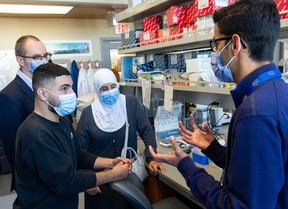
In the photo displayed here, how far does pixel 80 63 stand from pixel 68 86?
3.11 metres

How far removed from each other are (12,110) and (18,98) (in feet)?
0.28

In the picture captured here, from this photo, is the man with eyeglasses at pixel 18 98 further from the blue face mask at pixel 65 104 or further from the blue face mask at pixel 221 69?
the blue face mask at pixel 221 69

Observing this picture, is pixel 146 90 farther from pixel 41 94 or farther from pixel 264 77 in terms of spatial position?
pixel 264 77

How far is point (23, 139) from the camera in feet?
3.80

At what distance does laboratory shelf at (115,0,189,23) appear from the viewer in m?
1.92

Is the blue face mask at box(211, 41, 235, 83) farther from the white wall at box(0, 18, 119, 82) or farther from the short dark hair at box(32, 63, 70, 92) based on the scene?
the white wall at box(0, 18, 119, 82)

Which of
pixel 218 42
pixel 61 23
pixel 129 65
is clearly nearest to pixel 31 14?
pixel 61 23

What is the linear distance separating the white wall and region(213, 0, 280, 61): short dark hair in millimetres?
4217

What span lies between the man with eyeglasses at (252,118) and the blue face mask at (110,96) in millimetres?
1017

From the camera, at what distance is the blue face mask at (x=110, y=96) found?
1844mm

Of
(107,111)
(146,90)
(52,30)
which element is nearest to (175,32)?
(146,90)

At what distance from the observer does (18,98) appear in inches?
63.3

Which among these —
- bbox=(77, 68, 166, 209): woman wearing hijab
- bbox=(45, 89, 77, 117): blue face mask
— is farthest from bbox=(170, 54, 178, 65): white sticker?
bbox=(45, 89, 77, 117): blue face mask

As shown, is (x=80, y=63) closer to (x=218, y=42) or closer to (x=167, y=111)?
(x=167, y=111)
